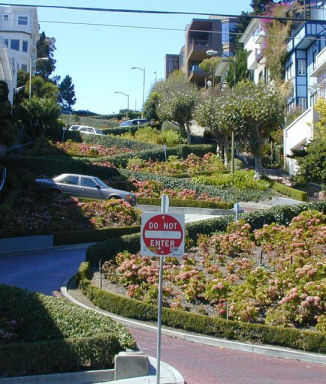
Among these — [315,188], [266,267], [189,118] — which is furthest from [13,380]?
[189,118]

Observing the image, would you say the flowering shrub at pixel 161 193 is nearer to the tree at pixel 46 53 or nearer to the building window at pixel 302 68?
the building window at pixel 302 68

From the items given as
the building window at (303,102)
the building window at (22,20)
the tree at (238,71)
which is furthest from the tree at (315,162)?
the building window at (22,20)

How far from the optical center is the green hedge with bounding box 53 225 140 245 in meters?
23.0

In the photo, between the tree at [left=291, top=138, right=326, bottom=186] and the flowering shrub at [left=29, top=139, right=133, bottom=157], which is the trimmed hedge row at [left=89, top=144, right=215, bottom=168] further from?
the tree at [left=291, top=138, right=326, bottom=186]

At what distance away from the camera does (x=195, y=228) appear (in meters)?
22.0

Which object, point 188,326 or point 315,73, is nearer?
point 188,326

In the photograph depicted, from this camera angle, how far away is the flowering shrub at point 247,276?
13820mm

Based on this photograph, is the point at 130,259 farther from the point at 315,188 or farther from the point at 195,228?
the point at 315,188

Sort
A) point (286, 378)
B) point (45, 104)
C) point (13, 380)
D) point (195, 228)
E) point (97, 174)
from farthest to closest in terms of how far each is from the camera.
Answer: point (45, 104) → point (97, 174) → point (195, 228) → point (286, 378) → point (13, 380)

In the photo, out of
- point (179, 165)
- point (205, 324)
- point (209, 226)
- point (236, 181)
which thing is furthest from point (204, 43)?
point (205, 324)

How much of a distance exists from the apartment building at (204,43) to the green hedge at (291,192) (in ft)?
170

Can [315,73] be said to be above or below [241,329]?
above

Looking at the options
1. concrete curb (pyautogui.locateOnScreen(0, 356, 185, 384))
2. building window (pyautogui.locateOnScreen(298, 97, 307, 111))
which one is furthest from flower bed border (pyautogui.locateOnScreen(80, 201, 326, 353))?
building window (pyautogui.locateOnScreen(298, 97, 307, 111))

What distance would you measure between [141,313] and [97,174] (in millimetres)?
22490
